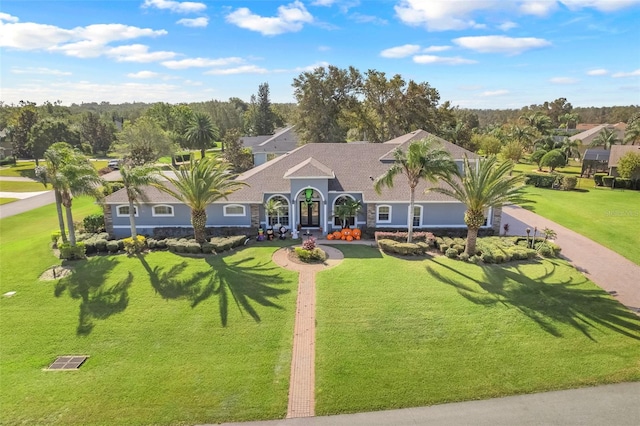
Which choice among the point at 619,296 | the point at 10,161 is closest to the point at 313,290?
the point at 619,296

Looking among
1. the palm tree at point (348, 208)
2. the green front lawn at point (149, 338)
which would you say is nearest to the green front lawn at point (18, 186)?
the green front lawn at point (149, 338)

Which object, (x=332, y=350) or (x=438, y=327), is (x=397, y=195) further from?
Result: (x=332, y=350)

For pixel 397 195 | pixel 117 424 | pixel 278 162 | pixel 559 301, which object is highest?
pixel 278 162

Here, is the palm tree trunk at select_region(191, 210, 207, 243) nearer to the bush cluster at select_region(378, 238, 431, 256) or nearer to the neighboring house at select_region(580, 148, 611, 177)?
the bush cluster at select_region(378, 238, 431, 256)

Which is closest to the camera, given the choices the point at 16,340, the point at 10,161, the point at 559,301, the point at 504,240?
the point at 16,340

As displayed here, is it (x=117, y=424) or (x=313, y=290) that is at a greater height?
(x=313, y=290)

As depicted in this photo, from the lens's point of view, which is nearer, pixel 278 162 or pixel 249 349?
pixel 249 349

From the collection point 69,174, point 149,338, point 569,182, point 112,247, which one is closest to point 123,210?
point 112,247

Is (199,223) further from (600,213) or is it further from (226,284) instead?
(600,213)
